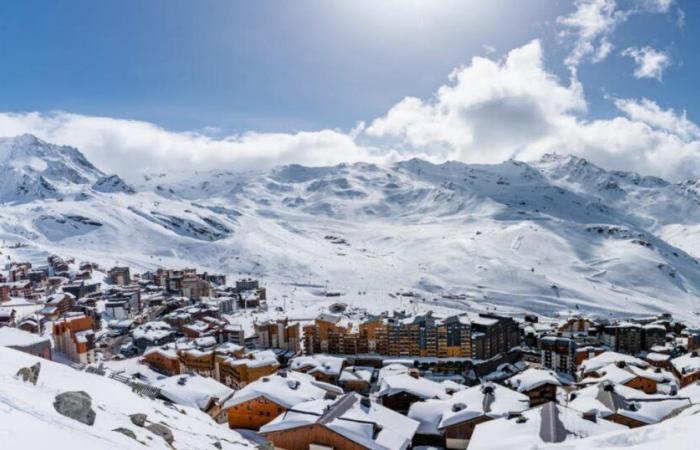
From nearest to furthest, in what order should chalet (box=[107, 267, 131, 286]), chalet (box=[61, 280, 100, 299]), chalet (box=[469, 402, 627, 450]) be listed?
chalet (box=[469, 402, 627, 450])
chalet (box=[61, 280, 100, 299])
chalet (box=[107, 267, 131, 286])

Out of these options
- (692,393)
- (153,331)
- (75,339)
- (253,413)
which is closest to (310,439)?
(253,413)

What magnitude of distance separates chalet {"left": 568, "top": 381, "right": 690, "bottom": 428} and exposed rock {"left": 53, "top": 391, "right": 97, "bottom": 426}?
28547 mm

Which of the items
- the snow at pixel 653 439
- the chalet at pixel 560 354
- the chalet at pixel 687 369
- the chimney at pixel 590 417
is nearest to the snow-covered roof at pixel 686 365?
the chalet at pixel 687 369

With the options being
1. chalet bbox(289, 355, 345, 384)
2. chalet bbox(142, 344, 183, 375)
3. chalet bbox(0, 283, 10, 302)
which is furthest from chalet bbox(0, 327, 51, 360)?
chalet bbox(0, 283, 10, 302)

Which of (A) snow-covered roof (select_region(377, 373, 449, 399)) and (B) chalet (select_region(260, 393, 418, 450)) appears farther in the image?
(A) snow-covered roof (select_region(377, 373, 449, 399))

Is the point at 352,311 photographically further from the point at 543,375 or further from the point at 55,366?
the point at 55,366

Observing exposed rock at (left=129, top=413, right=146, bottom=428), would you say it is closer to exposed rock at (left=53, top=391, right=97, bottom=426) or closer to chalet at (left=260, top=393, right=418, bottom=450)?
exposed rock at (left=53, top=391, right=97, bottom=426)

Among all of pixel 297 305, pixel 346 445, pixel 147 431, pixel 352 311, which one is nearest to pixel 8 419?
pixel 147 431

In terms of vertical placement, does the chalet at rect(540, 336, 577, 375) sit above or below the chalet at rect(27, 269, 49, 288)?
below

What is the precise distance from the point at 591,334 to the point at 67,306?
96068 mm

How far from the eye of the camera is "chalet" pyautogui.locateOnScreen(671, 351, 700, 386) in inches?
1992

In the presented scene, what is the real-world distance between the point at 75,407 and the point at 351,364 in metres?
62.7

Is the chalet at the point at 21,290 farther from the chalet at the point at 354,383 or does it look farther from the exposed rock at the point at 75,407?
the exposed rock at the point at 75,407

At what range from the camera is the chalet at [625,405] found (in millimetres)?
31156
